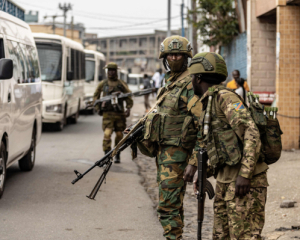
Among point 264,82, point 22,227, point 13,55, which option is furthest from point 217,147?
point 264,82

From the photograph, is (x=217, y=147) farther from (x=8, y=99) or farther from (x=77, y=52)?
(x=77, y=52)

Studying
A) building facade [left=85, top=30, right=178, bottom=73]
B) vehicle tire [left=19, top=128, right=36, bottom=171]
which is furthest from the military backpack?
building facade [left=85, top=30, right=178, bottom=73]

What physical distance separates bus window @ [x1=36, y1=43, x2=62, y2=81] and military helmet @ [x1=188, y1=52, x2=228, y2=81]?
11.9 metres

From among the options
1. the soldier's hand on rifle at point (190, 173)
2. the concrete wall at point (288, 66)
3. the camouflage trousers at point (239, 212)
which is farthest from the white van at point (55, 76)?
the camouflage trousers at point (239, 212)

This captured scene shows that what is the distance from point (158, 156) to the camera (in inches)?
188

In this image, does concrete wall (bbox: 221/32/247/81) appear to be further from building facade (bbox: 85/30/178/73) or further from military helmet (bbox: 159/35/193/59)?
building facade (bbox: 85/30/178/73)

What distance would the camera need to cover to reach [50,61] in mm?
15359

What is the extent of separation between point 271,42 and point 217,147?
30.8 feet

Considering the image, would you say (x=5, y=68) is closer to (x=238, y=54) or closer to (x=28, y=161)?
(x=28, y=161)

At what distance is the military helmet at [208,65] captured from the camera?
3.76m

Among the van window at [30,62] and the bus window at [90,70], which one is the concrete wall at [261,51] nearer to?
the van window at [30,62]

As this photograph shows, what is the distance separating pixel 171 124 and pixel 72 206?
231 cm

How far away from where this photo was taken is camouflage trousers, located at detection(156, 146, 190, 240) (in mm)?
4484

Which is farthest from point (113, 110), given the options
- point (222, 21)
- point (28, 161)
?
point (222, 21)
